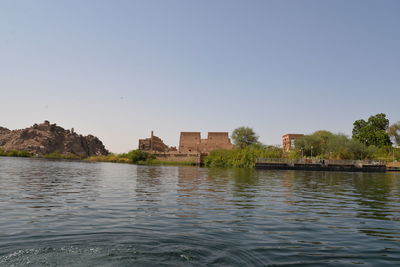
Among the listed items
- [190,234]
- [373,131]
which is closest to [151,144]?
[373,131]

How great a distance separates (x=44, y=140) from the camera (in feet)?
574

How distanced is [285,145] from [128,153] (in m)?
80.4

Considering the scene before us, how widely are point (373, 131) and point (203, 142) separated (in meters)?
53.3

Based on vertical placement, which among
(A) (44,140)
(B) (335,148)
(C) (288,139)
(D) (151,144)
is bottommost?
(B) (335,148)

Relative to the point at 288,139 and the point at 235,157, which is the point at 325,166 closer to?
the point at 235,157

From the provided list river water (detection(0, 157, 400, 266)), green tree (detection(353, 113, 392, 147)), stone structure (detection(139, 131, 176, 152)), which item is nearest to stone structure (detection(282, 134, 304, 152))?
green tree (detection(353, 113, 392, 147))

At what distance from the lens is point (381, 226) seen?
9891mm

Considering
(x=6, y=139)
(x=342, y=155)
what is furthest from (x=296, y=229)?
(x=6, y=139)

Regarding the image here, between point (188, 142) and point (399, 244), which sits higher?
point (188, 142)

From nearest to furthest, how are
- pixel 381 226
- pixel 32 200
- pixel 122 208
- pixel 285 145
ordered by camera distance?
1. pixel 381 226
2. pixel 122 208
3. pixel 32 200
4. pixel 285 145

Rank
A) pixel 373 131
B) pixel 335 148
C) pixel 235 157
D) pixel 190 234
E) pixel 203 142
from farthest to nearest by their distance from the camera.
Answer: pixel 203 142, pixel 373 131, pixel 335 148, pixel 235 157, pixel 190 234

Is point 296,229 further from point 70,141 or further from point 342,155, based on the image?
point 70,141

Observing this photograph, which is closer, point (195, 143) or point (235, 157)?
point (235, 157)

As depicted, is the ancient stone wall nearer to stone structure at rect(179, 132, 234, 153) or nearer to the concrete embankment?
stone structure at rect(179, 132, 234, 153)
